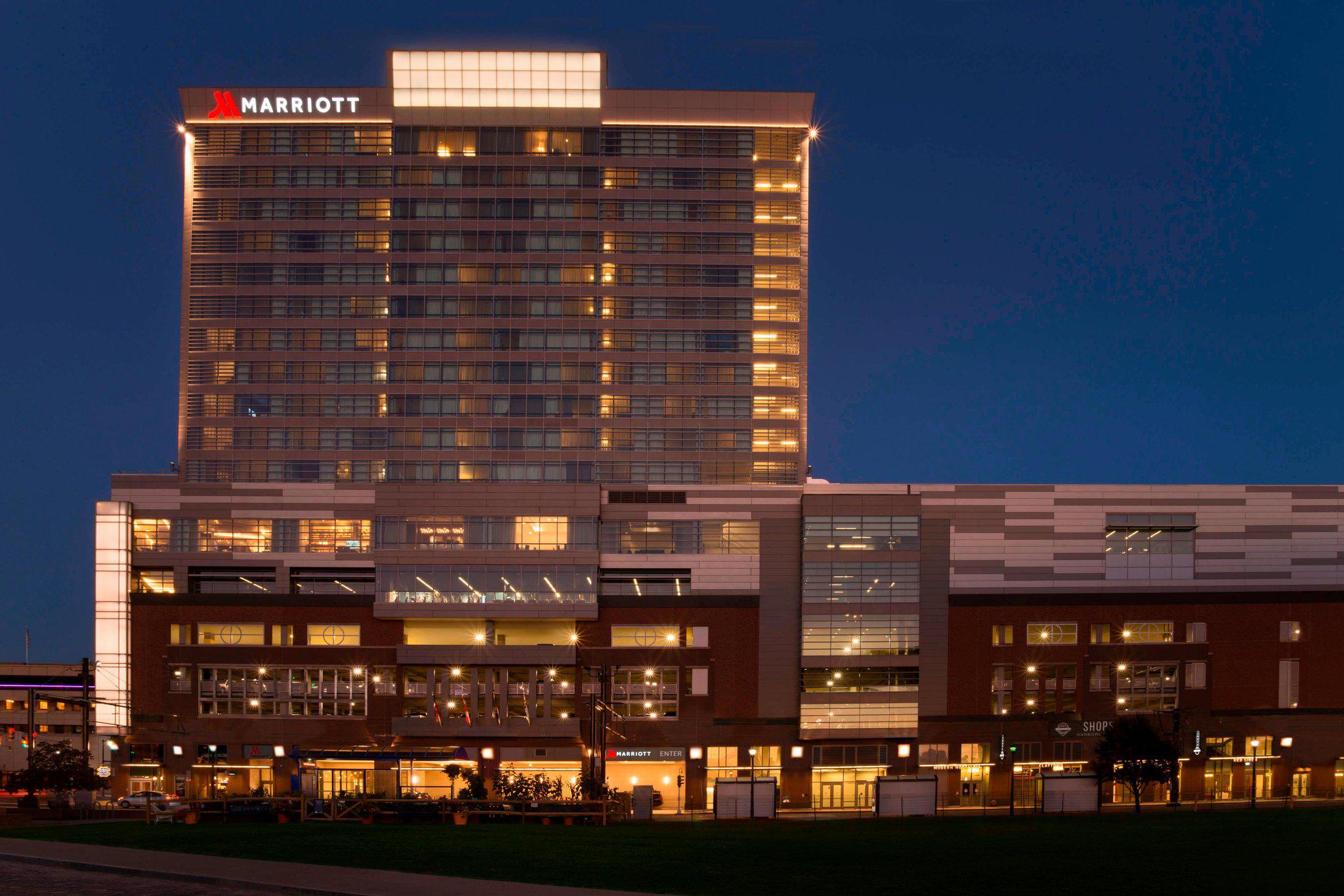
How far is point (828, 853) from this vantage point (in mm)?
34281

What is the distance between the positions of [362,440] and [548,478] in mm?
15912

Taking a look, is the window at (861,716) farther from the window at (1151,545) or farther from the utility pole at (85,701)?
the utility pole at (85,701)

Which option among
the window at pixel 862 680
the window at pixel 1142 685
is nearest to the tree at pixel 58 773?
the window at pixel 862 680

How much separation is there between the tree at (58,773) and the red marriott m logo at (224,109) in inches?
2072

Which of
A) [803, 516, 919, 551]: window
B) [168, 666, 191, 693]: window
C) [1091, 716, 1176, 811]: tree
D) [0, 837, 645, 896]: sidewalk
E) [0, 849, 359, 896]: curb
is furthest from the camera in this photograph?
[168, 666, 191, 693]: window

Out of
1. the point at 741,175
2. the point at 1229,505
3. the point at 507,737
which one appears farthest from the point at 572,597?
the point at 1229,505

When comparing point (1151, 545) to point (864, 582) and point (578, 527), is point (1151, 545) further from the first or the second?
point (578, 527)

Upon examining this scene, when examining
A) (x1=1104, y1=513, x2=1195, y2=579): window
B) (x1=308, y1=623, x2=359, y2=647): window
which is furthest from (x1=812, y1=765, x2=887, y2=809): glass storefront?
(x1=308, y1=623, x2=359, y2=647): window

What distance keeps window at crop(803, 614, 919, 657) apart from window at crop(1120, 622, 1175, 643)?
16221 millimetres

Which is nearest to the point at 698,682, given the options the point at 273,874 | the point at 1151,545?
the point at 1151,545

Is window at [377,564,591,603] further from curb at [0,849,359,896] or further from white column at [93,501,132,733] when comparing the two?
curb at [0,849,359,896]

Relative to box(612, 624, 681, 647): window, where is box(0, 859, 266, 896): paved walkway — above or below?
above

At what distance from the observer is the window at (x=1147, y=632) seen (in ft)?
296

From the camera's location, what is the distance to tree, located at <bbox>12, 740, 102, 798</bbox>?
3157 inches
